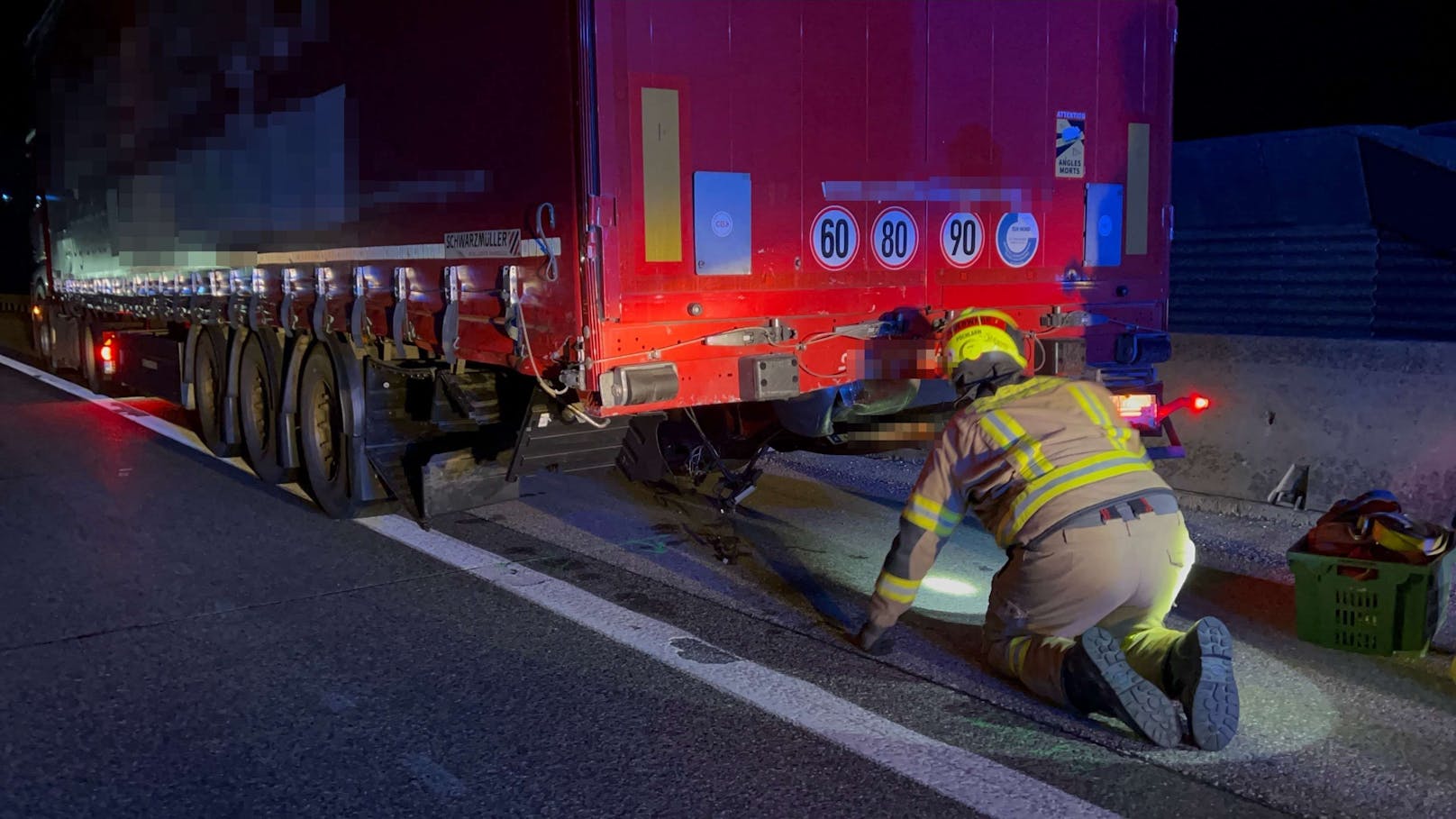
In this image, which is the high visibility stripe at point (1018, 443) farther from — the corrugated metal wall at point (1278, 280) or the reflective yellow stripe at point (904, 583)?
the corrugated metal wall at point (1278, 280)

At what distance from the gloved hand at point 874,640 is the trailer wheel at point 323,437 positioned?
370cm

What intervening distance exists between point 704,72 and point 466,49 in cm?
125

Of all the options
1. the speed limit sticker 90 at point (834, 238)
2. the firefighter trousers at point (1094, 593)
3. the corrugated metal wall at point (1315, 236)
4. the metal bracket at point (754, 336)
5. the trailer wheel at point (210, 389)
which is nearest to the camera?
the firefighter trousers at point (1094, 593)

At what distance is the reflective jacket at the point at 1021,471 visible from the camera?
410cm

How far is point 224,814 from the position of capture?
3.48 metres

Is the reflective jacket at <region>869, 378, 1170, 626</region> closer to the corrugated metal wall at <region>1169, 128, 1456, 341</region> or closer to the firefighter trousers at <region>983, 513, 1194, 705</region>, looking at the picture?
the firefighter trousers at <region>983, 513, 1194, 705</region>

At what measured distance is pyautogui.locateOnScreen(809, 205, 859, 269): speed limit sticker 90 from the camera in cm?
558

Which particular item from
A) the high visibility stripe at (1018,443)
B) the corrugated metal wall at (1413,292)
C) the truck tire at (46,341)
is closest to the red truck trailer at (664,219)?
the high visibility stripe at (1018,443)

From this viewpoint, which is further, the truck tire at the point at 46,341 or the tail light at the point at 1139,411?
the truck tire at the point at 46,341

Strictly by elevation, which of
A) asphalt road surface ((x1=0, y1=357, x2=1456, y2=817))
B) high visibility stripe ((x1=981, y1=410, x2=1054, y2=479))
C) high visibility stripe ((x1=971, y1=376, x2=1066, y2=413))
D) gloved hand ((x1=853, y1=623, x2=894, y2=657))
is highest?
high visibility stripe ((x1=971, y1=376, x2=1066, y2=413))

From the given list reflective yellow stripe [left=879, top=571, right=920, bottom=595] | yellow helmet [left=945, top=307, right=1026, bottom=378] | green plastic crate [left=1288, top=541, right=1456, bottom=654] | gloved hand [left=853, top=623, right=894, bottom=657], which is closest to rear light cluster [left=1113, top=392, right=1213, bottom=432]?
green plastic crate [left=1288, top=541, right=1456, bottom=654]

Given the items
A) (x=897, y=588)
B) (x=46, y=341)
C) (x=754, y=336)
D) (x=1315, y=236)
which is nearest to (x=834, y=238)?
(x=754, y=336)

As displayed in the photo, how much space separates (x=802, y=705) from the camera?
4.18 m

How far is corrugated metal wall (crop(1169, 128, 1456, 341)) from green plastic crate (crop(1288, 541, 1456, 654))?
5.70m
